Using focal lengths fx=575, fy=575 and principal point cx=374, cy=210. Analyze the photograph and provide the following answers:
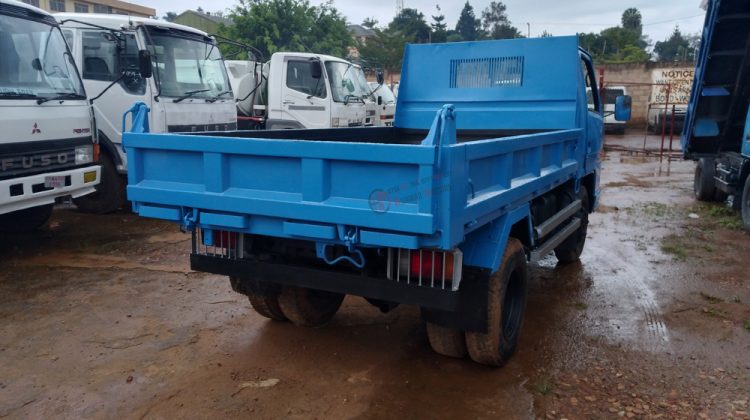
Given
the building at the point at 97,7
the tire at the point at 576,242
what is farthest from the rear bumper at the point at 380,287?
the building at the point at 97,7

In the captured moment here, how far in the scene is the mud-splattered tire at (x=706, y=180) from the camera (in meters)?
9.40

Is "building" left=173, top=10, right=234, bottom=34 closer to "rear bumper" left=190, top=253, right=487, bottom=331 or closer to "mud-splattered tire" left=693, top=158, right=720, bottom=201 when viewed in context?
"mud-splattered tire" left=693, top=158, right=720, bottom=201

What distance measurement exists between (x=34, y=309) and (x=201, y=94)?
4.42 metres

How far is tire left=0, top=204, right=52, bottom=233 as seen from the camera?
273 inches

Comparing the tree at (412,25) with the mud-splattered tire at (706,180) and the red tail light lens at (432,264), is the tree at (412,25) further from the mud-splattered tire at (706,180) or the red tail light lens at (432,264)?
the red tail light lens at (432,264)

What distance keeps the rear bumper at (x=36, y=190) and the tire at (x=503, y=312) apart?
4.42 metres

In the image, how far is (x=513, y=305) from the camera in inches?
154

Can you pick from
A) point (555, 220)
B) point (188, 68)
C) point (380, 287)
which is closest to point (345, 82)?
point (188, 68)

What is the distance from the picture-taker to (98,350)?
3898 millimetres

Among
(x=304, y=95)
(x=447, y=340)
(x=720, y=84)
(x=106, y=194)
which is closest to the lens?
(x=447, y=340)

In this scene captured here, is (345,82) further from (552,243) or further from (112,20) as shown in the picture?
(552,243)

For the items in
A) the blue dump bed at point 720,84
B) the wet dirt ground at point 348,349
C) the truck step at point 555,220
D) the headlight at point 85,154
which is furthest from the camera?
the blue dump bed at point 720,84

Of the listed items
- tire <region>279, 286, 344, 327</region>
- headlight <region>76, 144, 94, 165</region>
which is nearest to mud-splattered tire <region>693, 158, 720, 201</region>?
tire <region>279, 286, 344, 327</region>

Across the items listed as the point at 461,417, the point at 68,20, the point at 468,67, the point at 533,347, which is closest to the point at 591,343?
the point at 533,347
